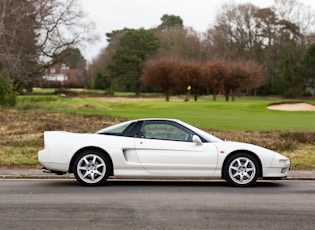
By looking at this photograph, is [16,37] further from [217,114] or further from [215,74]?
[215,74]

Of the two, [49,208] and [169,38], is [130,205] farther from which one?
[169,38]

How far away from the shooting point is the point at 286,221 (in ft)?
22.1

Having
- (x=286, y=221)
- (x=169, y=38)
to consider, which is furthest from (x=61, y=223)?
(x=169, y=38)

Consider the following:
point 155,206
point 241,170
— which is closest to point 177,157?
point 241,170

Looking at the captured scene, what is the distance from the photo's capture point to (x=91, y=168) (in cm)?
964

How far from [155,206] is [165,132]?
2.42 m

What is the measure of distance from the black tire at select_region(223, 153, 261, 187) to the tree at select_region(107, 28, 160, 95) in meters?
80.5

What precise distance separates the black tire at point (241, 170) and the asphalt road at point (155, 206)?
0.62 ft

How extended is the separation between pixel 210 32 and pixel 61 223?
92.4 m

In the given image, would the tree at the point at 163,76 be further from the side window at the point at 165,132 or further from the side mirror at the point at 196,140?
the side mirror at the point at 196,140

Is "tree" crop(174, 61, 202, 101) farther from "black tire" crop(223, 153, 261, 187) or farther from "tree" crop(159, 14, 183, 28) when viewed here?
"tree" crop(159, 14, 183, 28)

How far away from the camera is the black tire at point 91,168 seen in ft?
31.6

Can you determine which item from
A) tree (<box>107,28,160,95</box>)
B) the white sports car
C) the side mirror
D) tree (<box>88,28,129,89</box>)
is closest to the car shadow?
the white sports car

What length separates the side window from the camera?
9.94 meters
